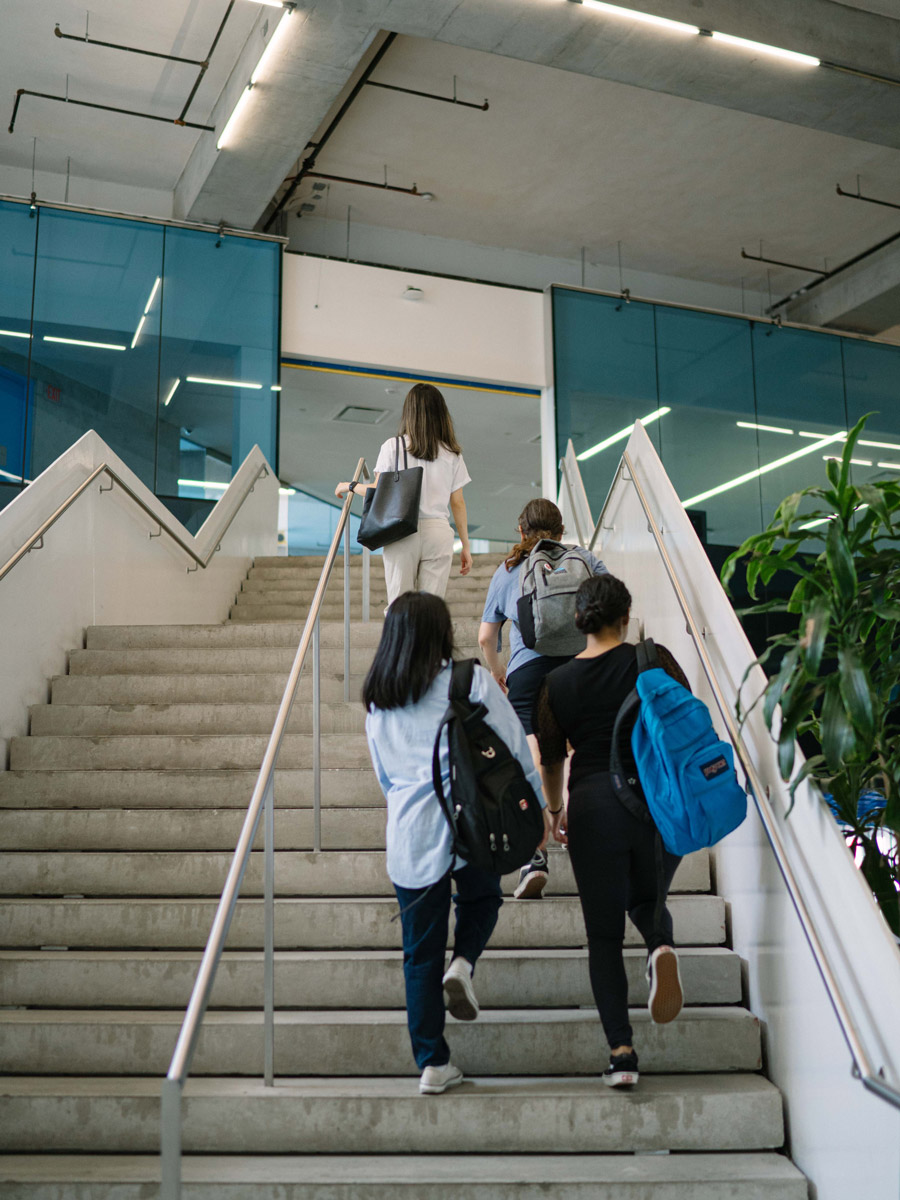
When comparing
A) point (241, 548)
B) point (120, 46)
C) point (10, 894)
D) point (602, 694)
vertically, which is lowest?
point (10, 894)

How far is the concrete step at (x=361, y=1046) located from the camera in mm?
2898

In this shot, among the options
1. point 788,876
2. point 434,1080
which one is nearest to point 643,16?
point 788,876

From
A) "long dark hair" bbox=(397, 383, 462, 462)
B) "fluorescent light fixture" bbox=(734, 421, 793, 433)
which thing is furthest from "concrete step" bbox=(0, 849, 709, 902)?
"fluorescent light fixture" bbox=(734, 421, 793, 433)

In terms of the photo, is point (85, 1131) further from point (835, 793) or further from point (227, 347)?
point (227, 347)

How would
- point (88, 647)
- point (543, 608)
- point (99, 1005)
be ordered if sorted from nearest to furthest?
1. point (99, 1005)
2. point (543, 608)
3. point (88, 647)

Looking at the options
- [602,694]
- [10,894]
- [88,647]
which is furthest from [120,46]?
[602,694]

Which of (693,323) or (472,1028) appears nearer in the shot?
(472,1028)

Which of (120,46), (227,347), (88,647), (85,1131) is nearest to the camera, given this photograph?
(85,1131)

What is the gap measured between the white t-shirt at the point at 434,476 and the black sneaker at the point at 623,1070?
91.0 inches

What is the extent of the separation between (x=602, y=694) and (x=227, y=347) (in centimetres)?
724

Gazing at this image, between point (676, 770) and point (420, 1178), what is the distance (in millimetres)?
1197

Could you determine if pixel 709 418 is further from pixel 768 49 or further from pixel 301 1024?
pixel 301 1024

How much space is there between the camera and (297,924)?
10.8 feet

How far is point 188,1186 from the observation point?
2494mm
